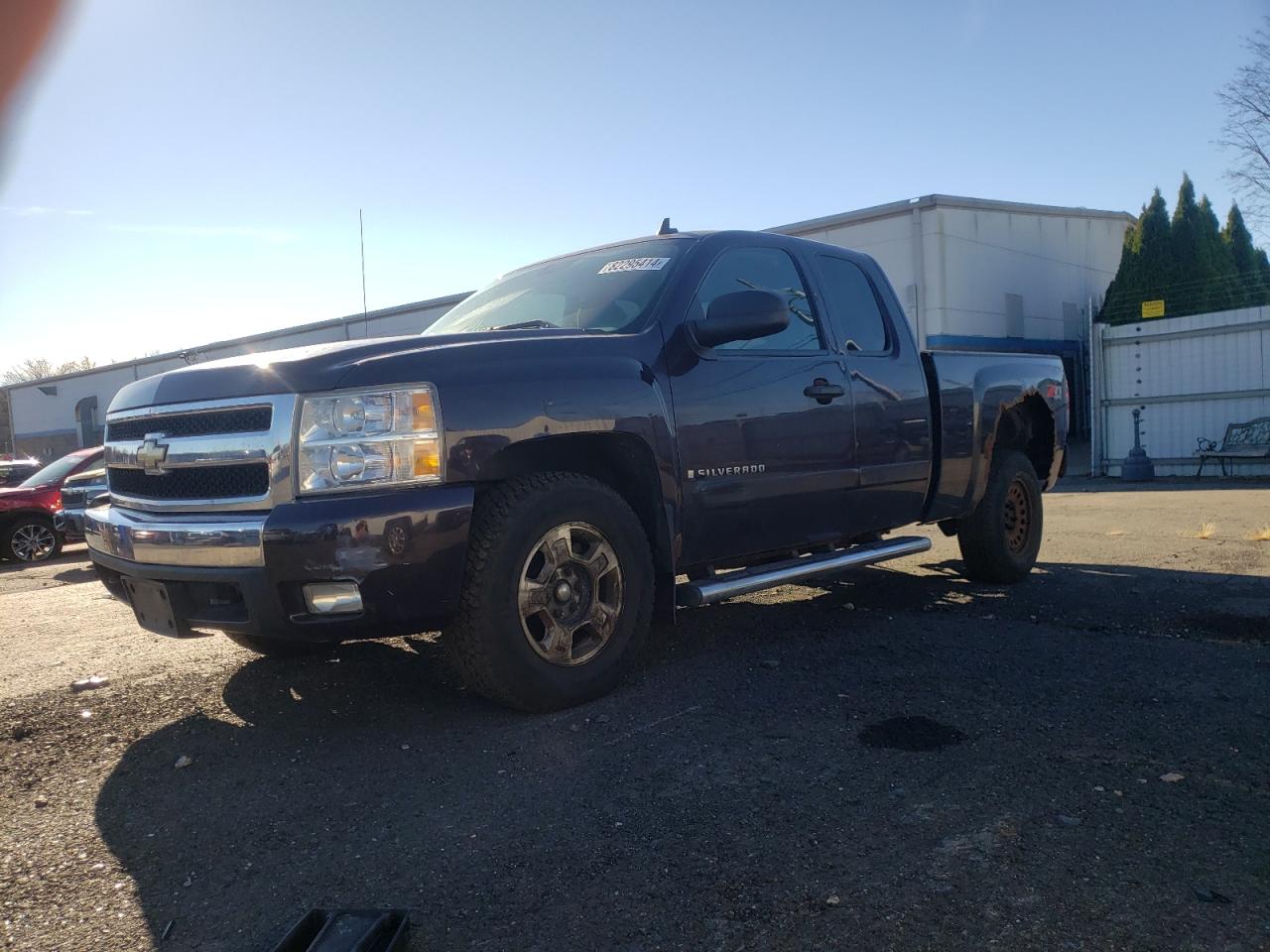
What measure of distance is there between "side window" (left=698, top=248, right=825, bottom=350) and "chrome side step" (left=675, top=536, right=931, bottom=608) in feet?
3.37

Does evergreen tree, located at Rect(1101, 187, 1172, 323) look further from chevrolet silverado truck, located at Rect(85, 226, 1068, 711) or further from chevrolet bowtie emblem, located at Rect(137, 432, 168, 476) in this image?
chevrolet bowtie emblem, located at Rect(137, 432, 168, 476)

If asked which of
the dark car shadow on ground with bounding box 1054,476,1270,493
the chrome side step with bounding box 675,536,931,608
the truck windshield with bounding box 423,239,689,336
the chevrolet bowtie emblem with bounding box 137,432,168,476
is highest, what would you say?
the truck windshield with bounding box 423,239,689,336

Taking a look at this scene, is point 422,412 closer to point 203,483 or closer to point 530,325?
point 203,483

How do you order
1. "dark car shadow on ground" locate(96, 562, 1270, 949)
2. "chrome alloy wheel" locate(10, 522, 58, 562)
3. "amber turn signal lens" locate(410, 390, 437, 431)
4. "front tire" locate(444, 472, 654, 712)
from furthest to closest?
"chrome alloy wheel" locate(10, 522, 58, 562), "front tire" locate(444, 472, 654, 712), "amber turn signal lens" locate(410, 390, 437, 431), "dark car shadow on ground" locate(96, 562, 1270, 949)

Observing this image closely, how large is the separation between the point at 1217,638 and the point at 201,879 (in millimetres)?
4524

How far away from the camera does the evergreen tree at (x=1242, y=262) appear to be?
1027 inches

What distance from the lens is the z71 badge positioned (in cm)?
416

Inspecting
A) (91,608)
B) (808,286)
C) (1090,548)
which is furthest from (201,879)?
(1090,548)

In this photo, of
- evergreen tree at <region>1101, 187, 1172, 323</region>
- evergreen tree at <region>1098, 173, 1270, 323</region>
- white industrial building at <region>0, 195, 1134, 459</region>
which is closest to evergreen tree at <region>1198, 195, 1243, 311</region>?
evergreen tree at <region>1098, 173, 1270, 323</region>

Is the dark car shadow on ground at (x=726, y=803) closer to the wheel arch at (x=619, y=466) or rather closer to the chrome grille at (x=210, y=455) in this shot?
the wheel arch at (x=619, y=466)

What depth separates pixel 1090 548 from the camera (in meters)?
8.22

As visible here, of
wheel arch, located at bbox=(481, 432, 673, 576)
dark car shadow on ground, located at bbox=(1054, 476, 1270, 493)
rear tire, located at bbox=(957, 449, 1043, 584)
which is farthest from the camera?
dark car shadow on ground, located at bbox=(1054, 476, 1270, 493)

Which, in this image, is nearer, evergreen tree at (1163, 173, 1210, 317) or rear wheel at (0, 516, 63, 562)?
rear wheel at (0, 516, 63, 562)

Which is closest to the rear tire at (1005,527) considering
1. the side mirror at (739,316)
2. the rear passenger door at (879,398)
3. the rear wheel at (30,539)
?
the rear passenger door at (879,398)
